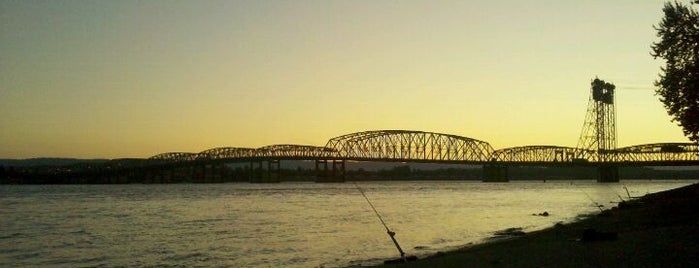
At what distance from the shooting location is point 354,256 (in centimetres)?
2994

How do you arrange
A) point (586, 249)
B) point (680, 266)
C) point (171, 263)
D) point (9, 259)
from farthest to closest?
1. point (9, 259)
2. point (171, 263)
3. point (586, 249)
4. point (680, 266)

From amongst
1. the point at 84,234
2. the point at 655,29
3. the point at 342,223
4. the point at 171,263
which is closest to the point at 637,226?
the point at 655,29

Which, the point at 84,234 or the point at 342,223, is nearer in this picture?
the point at 84,234

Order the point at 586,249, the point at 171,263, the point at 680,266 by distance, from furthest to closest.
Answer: the point at 171,263 → the point at 586,249 → the point at 680,266

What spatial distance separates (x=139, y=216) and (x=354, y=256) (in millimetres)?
39031

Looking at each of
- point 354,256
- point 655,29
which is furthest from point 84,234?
point 655,29

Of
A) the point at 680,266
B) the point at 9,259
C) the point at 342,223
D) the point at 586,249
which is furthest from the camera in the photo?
the point at 342,223

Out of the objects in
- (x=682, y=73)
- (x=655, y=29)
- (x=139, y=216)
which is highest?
(x=655, y=29)

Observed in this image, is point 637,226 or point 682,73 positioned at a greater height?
point 682,73

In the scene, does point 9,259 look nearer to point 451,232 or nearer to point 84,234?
point 84,234

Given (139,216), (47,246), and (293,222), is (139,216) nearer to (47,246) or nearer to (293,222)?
(293,222)

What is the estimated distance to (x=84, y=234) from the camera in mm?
43625

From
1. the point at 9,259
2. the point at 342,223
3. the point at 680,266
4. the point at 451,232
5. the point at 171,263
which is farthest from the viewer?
the point at 342,223

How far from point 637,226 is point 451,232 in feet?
49.5
